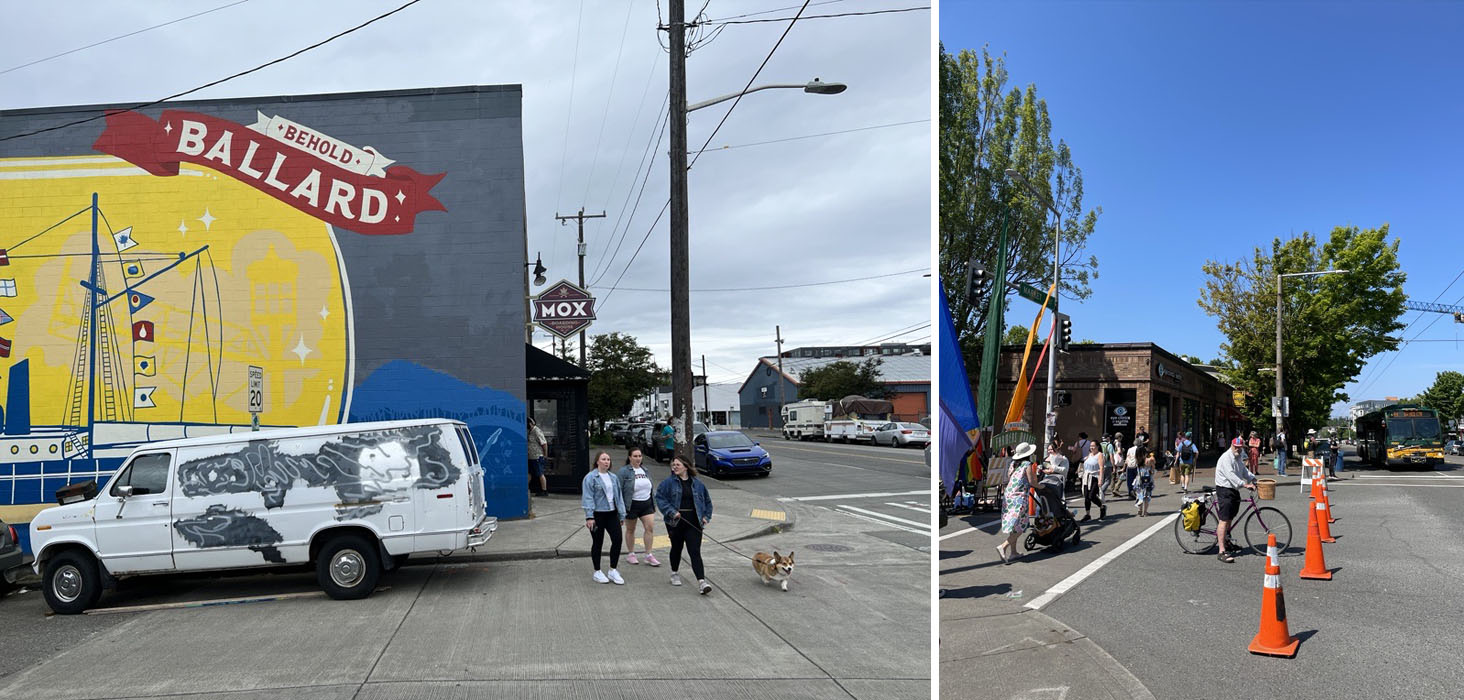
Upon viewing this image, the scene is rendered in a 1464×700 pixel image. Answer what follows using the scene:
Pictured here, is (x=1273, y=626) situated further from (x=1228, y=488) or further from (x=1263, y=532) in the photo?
(x=1263, y=532)

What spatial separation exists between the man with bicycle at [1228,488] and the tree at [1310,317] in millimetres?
19919

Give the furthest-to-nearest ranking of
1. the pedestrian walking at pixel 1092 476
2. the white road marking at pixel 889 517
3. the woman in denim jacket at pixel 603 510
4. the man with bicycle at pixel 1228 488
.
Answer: the white road marking at pixel 889 517, the pedestrian walking at pixel 1092 476, the man with bicycle at pixel 1228 488, the woman in denim jacket at pixel 603 510

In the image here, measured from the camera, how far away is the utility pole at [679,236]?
559 inches

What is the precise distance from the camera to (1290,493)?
74.4 ft

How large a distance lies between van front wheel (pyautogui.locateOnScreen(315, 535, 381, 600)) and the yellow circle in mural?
18.1 ft

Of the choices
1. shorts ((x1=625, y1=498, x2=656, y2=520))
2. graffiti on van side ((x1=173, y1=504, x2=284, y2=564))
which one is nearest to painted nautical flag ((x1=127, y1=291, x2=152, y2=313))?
graffiti on van side ((x1=173, y1=504, x2=284, y2=564))

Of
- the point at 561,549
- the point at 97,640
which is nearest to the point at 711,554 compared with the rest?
the point at 561,549

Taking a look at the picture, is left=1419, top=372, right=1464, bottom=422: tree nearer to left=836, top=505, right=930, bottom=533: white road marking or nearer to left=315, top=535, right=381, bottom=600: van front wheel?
left=836, top=505, right=930, bottom=533: white road marking

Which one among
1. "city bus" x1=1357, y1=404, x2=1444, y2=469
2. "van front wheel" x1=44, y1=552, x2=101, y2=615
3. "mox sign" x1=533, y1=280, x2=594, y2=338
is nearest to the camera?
"van front wheel" x1=44, y1=552, x2=101, y2=615

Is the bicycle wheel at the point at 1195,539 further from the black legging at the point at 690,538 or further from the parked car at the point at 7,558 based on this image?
the parked car at the point at 7,558

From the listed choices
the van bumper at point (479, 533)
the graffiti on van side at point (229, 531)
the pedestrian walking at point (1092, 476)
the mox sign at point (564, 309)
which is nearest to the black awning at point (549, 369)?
the mox sign at point (564, 309)

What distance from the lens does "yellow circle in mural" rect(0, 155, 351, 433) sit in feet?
47.2

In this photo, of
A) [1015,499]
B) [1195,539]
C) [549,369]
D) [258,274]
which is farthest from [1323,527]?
[258,274]

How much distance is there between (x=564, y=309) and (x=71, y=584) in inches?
374
